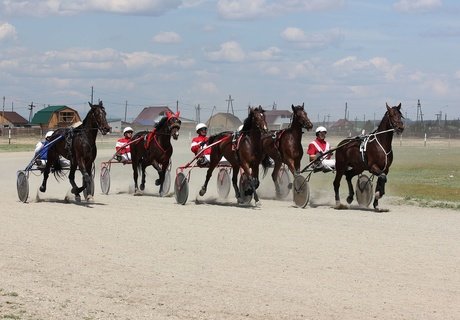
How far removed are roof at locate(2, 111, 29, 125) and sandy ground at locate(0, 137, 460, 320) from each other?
109 metres

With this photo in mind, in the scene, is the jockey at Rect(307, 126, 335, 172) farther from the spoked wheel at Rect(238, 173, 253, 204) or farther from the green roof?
the green roof

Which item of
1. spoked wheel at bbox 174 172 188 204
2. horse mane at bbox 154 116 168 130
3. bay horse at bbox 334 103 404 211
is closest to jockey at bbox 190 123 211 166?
horse mane at bbox 154 116 168 130

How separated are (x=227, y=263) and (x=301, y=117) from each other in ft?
28.1

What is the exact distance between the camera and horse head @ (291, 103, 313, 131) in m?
19.6

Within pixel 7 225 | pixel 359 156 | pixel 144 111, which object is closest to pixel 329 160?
pixel 359 156

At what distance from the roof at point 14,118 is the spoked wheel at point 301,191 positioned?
109120 millimetres

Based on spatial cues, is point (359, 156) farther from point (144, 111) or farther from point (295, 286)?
point (144, 111)

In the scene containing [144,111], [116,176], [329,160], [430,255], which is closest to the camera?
[430,255]

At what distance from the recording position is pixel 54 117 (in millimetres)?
110125

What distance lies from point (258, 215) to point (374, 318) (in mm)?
8766

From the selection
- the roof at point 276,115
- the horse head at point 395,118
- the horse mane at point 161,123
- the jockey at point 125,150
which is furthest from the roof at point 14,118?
the horse head at point 395,118

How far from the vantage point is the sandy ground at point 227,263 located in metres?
9.08

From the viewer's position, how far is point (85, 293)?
31.6ft

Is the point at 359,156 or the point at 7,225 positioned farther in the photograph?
the point at 359,156
